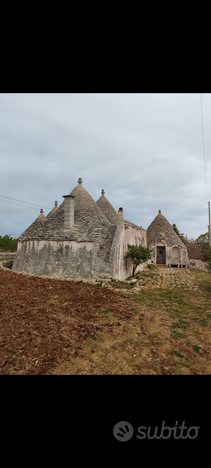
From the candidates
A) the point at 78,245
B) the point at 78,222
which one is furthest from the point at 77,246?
the point at 78,222

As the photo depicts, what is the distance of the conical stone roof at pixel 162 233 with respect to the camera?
21656 mm

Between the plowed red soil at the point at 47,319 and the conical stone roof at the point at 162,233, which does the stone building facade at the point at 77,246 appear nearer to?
the plowed red soil at the point at 47,319

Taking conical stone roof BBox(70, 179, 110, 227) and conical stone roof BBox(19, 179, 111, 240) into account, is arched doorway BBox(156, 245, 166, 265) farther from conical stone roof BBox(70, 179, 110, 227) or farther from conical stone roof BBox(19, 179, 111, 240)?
conical stone roof BBox(19, 179, 111, 240)

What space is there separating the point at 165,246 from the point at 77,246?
13.2 m

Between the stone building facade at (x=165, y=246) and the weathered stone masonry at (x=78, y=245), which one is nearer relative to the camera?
the weathered stone masonry at (x=78, y=245)

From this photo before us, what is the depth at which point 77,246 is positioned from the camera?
1140 cm

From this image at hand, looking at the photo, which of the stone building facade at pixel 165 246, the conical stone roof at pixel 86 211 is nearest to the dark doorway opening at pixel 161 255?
the stone building facade at pixel 165 246

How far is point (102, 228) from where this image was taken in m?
12.0

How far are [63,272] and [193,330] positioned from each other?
290 inches

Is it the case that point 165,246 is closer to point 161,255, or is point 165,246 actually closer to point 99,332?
point 161,255

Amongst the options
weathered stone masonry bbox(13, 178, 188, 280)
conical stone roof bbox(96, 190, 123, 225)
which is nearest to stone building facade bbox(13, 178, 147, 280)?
weathered stone masonry bbox(13, 178, 188, 280)

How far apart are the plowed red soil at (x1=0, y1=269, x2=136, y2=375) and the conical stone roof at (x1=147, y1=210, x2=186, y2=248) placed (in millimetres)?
14422

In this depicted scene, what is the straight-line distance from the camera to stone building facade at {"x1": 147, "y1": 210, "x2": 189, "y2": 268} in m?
21.2
